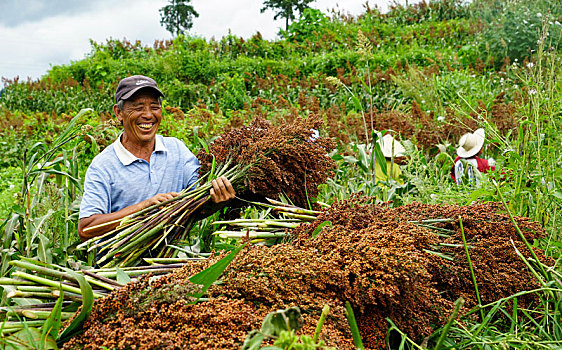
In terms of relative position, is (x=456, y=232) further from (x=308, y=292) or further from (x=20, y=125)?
(x=20, y=125)

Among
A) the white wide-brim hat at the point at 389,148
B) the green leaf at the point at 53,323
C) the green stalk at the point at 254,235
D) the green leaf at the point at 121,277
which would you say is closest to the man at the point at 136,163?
the green stalk at the point at 254,235

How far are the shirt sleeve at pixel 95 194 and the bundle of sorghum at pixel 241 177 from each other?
23 cm

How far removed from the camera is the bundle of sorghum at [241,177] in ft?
6.35

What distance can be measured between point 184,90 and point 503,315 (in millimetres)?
8488

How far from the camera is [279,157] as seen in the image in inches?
86.0

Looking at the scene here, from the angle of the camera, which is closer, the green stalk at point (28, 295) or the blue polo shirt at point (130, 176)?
the green stalk at point (28, 295)

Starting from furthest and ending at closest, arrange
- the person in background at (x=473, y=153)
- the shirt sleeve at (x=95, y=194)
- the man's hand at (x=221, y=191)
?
the person in background at (x=473, y=153) → the shirt sleeve at (x=95, y=194) → the man's hand at (x=221, y=191)

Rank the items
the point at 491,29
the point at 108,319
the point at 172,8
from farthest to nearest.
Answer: the point at 172,8 → the point at 491,29 → the point at 108,319

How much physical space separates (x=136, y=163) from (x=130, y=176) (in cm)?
10

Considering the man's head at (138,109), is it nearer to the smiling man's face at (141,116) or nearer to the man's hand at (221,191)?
the smiling man's face at (141,116)

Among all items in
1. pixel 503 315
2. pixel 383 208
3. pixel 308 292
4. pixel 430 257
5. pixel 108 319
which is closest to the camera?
pixel 108 319

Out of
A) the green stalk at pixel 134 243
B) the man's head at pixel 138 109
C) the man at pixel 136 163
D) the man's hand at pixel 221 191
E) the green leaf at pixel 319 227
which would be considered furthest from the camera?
the man's head at pixel 138 109

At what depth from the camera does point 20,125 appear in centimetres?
827

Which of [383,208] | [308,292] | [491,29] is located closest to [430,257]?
[383,208]
